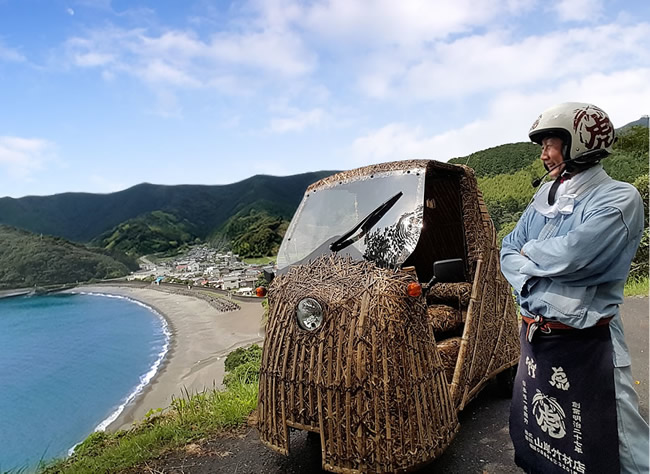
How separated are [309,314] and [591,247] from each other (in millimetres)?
1612

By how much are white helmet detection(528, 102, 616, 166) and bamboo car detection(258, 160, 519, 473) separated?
97 centimetres

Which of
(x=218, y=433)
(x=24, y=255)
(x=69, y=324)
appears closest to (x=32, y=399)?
(x=69, y=324)

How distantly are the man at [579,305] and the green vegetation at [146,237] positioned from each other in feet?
278

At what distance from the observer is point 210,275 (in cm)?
6312

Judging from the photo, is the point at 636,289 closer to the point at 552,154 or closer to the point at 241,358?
the point at 552,154

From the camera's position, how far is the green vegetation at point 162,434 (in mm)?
3799

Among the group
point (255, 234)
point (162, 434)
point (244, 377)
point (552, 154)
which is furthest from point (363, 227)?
point (255, 234)

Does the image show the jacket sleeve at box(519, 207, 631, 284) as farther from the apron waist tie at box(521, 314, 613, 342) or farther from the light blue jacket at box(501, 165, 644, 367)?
the apron waist tie at box(521, 314, 613, 342)

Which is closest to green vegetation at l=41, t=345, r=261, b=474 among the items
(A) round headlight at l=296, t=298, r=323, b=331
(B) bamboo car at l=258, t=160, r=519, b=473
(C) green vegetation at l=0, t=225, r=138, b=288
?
(B) bamboo car at l=258, t=160, r=519, b=473

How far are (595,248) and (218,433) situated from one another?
4.02 m

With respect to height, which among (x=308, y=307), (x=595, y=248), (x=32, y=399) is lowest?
(x=32, y=399)

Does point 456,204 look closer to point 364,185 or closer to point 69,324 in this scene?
point 364,185

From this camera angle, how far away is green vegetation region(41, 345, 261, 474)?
3799 mm

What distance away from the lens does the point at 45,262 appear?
55750mm
